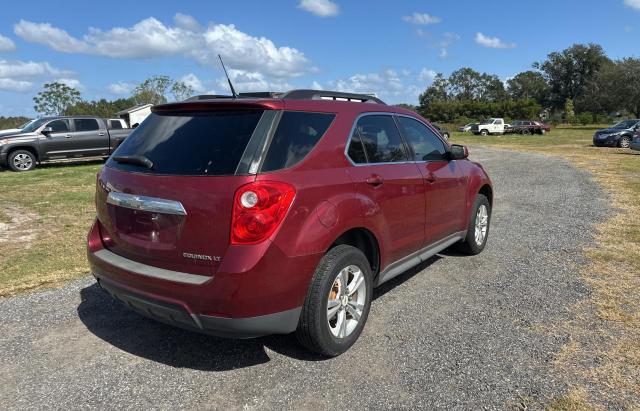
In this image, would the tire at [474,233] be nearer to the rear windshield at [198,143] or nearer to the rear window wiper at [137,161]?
the rear windshield at [198,143]

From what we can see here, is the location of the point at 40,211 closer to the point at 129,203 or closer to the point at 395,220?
the point at 129,203

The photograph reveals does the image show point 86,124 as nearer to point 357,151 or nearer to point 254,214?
point 357,151

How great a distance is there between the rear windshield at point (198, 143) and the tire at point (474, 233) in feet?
10.7

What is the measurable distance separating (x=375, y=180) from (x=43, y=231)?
5.46 m

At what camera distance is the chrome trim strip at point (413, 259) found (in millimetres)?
3780

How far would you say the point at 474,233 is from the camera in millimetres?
5395

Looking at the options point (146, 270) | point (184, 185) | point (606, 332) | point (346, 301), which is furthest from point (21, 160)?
point (606, 332)

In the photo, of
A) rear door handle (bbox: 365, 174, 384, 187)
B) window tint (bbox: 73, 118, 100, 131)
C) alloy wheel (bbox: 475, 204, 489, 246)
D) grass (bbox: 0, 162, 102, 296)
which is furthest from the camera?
window tint (bbox: 73, 118, 100, 131)

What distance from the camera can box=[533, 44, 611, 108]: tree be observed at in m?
89.4

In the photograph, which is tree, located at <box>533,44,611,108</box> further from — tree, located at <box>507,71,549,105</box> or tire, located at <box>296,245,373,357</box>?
tire, located at <box>296,245,373,357</box>

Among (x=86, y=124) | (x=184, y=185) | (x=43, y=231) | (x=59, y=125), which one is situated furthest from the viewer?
(x=86, y=124)

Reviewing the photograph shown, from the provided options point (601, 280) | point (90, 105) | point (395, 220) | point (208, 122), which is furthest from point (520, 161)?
point (90, 105)

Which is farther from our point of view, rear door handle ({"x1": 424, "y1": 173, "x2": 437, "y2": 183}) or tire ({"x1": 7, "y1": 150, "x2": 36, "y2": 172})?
tire ({"x1": 7, "y1": 150, "x2": 36, "y2": 172})

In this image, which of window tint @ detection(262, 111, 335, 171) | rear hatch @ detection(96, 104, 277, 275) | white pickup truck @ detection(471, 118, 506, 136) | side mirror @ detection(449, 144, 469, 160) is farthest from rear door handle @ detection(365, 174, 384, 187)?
A: white pickup truck @ detection(471, 118, 506, 136)
